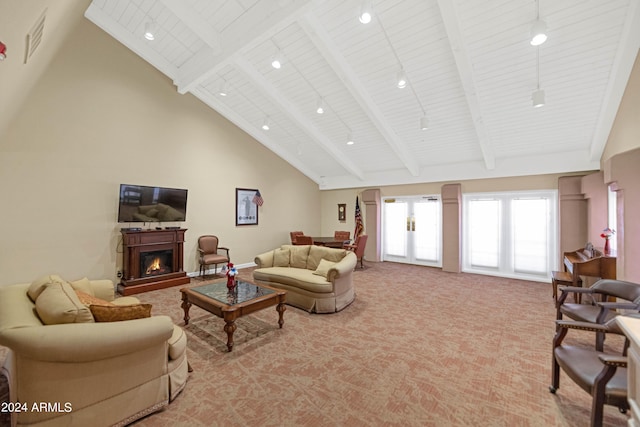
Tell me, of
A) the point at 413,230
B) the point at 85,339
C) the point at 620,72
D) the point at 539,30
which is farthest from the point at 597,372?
the point at 413,230

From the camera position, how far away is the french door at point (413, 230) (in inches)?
290

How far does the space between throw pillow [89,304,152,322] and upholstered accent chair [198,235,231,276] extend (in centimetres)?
383

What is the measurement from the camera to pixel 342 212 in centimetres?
917

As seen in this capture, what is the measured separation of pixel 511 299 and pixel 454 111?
3535 millimetres

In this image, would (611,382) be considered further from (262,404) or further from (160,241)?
(160,241)

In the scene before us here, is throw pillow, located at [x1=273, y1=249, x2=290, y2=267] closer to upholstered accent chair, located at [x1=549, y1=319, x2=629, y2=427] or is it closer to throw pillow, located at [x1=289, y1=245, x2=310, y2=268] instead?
throw pillow, located at [x1=289, y1=245, x2=310, y2=268]

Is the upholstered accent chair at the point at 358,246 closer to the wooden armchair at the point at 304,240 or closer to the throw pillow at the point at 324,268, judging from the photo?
the wooden armchair at the point at 304,240

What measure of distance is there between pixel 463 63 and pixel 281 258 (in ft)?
14.1

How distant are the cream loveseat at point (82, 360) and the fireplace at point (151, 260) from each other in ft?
9.35

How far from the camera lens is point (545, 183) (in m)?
5.79

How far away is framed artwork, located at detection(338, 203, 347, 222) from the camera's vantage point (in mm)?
9102

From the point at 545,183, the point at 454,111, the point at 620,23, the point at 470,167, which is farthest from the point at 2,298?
the point at 545,183

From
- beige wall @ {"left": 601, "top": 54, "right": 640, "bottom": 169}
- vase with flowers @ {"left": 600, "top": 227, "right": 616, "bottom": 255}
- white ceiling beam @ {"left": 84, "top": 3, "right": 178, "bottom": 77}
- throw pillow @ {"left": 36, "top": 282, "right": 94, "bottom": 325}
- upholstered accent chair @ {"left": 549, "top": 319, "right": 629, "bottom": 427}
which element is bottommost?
upholstered accent chair @ {"left": 549, "top": 319, "right": 629, "bottom": 427}

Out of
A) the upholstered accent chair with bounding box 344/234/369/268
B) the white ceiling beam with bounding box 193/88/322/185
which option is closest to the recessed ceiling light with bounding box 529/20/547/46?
the upholstered accent chair with bounding box 344/234/369/268
